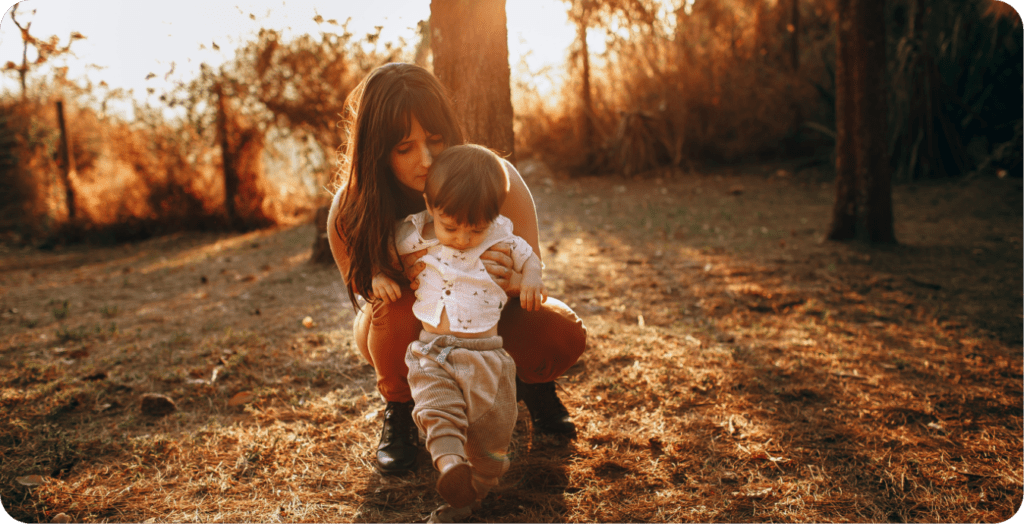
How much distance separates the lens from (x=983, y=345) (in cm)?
313

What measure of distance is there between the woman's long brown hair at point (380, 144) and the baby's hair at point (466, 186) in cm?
21

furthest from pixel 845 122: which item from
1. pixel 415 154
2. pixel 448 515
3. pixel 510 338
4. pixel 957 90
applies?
pixel 448 515

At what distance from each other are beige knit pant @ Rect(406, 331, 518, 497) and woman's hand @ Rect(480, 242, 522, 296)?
0.68 feet

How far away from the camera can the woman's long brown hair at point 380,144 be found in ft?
6.34

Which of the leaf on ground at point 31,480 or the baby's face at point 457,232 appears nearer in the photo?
the baby's face at point 457,232

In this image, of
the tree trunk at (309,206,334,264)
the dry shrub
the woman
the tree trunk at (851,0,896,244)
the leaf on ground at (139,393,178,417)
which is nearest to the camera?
the woman

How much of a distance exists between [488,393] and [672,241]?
15.6 ft

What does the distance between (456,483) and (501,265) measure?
68 centimetres

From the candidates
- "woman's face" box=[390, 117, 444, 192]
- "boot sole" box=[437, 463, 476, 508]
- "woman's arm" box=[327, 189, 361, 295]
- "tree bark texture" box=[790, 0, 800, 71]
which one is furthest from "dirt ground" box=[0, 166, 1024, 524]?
"tree bark texture" box=[790, 0, 800, 71]

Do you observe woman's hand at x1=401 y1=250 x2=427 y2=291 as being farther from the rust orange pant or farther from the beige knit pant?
the beige knit pant

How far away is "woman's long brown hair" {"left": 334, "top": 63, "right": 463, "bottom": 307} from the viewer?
1.93 metres

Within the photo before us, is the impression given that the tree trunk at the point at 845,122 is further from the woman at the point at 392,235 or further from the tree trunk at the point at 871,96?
the woman at the point at 392,235

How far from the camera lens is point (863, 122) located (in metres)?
5.02

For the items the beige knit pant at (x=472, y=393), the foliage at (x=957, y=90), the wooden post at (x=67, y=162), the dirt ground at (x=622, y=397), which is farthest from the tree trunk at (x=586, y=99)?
the beige knit pant at (x=472, y=393)
